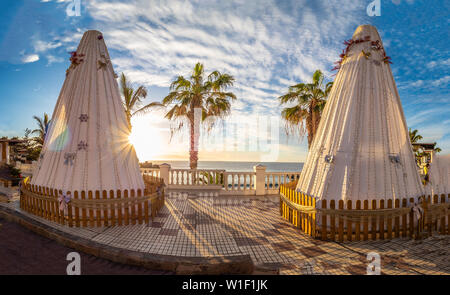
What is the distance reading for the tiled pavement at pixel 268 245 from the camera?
12.8 feet

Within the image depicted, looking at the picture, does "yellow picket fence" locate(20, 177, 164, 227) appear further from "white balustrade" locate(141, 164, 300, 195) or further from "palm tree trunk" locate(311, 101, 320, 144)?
"palm tree trunk" locate(311, 101, 320, 144)

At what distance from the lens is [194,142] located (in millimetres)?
14086

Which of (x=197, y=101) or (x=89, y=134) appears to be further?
(x=197, y=101)

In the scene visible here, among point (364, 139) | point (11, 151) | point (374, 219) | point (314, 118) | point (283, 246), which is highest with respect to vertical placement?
point (314, 118)

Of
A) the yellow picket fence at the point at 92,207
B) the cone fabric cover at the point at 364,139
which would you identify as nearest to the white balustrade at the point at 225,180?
the cone fabric cover at the point at 364,139

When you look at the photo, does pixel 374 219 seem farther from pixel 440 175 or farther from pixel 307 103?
pixel 307 103

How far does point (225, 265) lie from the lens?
11.8 feet

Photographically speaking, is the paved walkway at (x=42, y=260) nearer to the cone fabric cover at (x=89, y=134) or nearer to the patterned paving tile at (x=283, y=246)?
the cone fabric cover at (x=89, y=134)

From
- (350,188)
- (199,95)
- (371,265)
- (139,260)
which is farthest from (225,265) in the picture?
(199,95)

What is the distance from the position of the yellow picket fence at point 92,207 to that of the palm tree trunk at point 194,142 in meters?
7.41

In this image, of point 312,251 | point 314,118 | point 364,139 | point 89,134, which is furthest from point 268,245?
point 314,118

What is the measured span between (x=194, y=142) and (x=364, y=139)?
35.3 ft

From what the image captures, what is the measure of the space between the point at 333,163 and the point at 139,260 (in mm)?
5930

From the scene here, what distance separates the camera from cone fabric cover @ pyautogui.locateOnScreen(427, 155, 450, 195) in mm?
5781
